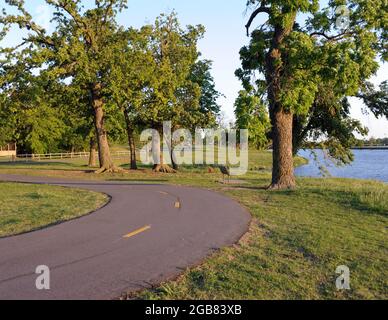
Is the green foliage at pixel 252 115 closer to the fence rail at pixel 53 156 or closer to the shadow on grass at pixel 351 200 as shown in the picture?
the shadow on grass at pixel 351 200

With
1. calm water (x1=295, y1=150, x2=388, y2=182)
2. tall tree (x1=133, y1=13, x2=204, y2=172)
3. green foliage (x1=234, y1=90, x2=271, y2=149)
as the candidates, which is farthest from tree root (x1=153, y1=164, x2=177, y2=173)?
green foliage (x1=234, y1=90, x2=271, y2=149)

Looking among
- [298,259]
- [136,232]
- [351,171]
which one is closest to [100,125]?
[136,232]

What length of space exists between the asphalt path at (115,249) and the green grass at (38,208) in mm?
820

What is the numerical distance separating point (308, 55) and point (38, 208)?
40.4 ft

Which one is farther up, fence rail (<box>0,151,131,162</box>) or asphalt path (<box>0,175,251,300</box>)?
fence rail (<box>0,151,131,162</box>)

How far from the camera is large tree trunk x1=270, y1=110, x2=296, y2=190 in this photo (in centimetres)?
1947

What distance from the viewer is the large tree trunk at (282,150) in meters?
19.5

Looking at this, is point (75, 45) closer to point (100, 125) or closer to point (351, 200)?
point (100, 125)

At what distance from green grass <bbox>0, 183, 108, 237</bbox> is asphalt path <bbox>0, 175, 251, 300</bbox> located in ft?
2.69

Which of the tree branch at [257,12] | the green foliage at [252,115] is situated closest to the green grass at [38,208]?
the green foliage at [252,115]

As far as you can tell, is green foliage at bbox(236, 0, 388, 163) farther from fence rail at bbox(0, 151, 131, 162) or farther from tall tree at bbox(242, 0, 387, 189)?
fence rail at bbox(0, 151, 131, 162)

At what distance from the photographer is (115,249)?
8.31 m

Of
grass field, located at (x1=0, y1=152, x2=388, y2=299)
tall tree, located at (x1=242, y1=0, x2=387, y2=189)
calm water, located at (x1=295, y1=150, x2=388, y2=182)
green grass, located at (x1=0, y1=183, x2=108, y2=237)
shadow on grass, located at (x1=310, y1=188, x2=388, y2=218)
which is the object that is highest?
tall tree, located at (x1=242, y1=0, x2=387, y2=189)

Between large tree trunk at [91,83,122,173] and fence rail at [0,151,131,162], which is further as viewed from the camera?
fence rail at [0,151,131,162]
